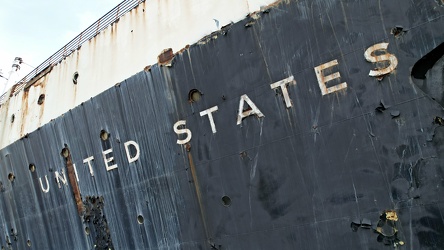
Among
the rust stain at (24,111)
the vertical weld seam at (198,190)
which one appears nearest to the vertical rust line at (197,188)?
the vertical weld seam at (198,190)

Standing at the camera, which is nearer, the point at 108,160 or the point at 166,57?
the point at 166,57

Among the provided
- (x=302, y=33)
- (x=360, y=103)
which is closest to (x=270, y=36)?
(x=302, y=33)

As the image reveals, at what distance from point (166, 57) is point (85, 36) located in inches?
110

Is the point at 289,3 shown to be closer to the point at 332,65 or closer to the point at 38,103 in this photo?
the point at 332,65

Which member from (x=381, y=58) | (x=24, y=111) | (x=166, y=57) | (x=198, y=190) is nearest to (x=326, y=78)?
(x=381, y=58)

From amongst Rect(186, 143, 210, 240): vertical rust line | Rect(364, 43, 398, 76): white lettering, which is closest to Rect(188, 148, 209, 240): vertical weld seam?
Rect(186, 143, 210, 240): vertical rust line

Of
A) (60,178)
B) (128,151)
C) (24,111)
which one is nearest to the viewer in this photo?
(128,151)

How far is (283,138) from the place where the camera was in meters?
5.51

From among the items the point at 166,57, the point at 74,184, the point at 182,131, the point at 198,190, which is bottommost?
the point at 198,190

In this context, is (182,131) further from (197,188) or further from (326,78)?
(326,78)

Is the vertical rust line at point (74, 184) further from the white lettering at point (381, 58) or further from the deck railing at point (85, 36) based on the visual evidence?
the white lettering at point (381, 58)

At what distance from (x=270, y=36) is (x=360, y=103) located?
1376 mm

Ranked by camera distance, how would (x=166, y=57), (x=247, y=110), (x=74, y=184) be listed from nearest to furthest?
(x=247, y=110)
(x=166, y=57)
(x=74, y=184)

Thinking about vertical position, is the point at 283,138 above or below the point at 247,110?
below
